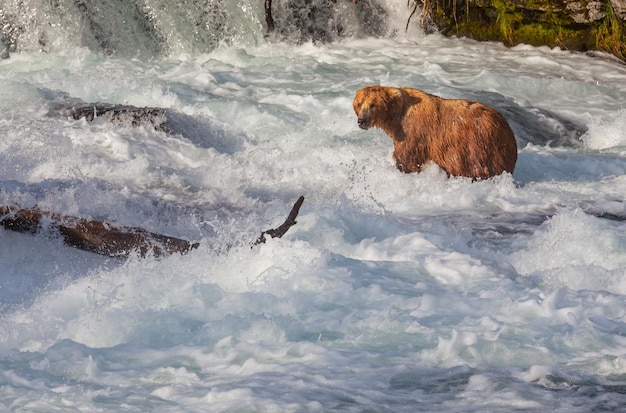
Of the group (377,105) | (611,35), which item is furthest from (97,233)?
(611,35)

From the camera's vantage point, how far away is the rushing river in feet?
13.5

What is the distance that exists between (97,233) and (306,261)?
47.7 inches

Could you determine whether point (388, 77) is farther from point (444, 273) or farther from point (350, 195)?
point (444, 273)

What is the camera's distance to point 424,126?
800 cm

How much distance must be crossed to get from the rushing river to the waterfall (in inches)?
103

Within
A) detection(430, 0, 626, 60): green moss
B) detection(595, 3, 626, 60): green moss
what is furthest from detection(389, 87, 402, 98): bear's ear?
detection(595, 3, 626, 60): green moss

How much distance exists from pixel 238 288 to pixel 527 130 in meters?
6.10

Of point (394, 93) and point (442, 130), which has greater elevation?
point (394, 93)

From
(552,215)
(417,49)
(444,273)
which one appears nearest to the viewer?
(444,273)

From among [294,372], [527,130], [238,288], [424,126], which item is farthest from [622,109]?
[294,372]

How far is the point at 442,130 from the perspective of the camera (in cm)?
796

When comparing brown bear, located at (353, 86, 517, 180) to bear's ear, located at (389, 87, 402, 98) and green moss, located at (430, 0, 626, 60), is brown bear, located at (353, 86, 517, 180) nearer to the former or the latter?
bear's ear, located at (389, 87, 402, 98)

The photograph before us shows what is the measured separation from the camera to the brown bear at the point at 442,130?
7.94m

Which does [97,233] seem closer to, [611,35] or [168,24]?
[168,24]
